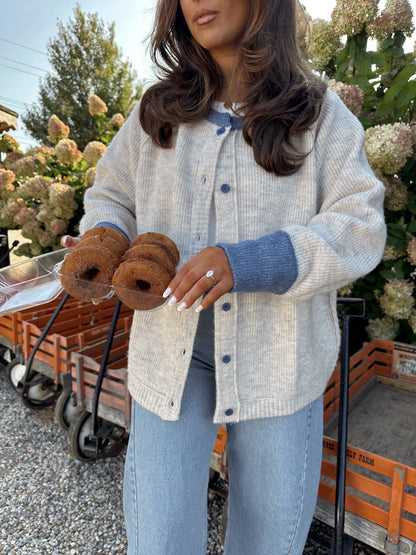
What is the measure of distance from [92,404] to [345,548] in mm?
1278

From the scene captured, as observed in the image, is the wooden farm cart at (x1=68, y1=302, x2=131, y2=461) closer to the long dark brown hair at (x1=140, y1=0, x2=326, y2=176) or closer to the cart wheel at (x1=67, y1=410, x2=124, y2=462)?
the cart wheel at (x1=67, y1=410, x2=124, y2=462)

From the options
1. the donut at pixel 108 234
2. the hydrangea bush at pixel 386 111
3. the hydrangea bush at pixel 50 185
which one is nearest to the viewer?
the donut at pixel 108 234

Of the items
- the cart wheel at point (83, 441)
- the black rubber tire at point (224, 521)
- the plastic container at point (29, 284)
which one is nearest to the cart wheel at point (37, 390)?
the cart wheel at point (83, 441)

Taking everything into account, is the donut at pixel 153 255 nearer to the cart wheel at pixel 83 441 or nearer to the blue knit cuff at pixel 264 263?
the blue knit cuff at pixel 264 263

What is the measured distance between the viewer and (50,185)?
127 inches

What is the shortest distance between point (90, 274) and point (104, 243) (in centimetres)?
7

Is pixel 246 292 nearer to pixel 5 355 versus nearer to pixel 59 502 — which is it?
pixel 59 502

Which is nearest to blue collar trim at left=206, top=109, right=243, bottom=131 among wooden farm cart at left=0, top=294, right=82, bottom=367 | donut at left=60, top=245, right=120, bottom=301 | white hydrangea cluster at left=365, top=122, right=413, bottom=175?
donut at left=60, top=245, right=120, bottom=301

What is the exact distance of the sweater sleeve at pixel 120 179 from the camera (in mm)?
1046

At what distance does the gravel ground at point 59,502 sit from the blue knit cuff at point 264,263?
3.97 ft

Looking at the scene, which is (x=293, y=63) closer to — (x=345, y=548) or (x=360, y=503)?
(x=360, y=503)

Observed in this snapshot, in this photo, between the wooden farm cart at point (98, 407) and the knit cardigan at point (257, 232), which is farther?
the wooden farm cart at point (98, 407)

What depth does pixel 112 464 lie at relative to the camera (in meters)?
2.22

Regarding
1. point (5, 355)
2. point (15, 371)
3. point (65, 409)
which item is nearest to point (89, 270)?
point (65, 409)
